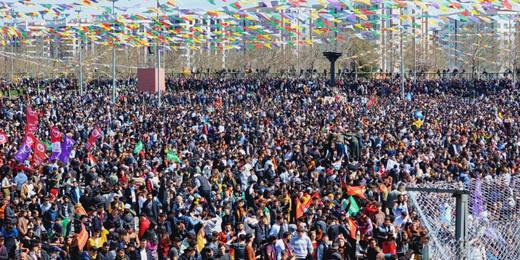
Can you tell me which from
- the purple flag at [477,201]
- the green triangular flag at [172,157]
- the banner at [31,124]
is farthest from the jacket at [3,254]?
the banner at [31,124]

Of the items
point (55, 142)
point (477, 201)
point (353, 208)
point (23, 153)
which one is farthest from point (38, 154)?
point (477, 201)

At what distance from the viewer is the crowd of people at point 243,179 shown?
10953 mm

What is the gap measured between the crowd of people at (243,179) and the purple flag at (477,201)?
0.82m

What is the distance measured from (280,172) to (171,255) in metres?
7.40

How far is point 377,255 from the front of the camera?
10.1 meters

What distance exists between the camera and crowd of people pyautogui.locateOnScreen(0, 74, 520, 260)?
10953 millimetres

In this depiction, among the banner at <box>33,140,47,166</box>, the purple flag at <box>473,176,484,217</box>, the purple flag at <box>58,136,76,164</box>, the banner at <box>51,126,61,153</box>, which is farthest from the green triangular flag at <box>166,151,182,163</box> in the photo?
the purple flag at <box>473,176,484,217</box>

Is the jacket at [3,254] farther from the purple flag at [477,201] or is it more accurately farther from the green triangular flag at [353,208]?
the purple flag at [477,201]

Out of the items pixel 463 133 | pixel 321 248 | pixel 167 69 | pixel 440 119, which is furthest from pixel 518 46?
pixel 321 248

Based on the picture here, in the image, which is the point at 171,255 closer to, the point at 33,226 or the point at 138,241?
the point at 138,241

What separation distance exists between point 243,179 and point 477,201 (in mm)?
7823

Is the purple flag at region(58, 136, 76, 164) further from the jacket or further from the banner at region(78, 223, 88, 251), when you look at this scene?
the jacket

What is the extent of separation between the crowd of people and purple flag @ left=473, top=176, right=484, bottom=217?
0.82 meters

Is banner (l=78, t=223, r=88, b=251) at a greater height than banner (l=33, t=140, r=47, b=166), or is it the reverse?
banner (l=33, t=140, r=47, b=166)
